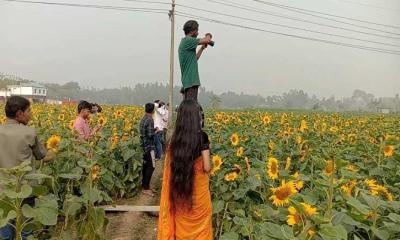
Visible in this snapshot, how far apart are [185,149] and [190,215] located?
0.47 m

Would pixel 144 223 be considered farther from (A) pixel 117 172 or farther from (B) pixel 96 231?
(B) pixel 96 231

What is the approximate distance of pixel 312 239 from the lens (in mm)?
1682

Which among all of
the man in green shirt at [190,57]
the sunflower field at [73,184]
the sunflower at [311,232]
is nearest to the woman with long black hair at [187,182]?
the sunflower field at [73,184]

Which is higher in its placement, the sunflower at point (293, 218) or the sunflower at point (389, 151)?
the sunflower at point (389, 151)

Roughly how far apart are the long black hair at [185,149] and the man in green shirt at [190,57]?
205cm

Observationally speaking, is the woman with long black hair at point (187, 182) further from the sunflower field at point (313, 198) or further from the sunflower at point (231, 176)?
the sunflower at point (231, 176)

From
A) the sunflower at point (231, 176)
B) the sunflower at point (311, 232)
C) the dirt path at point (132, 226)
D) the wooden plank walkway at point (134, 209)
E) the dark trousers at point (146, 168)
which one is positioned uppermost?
the sunflower at point (311, 232)

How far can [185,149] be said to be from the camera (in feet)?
10.3

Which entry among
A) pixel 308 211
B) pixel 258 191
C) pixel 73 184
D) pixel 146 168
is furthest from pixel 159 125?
pixel 308 211

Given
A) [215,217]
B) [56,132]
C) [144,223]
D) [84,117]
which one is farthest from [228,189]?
[56,132]

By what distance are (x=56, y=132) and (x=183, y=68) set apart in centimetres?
207

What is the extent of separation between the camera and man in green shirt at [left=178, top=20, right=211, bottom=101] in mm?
5168

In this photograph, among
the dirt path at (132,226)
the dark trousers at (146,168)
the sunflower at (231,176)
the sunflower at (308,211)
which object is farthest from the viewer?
the dark trousers at (146,168)

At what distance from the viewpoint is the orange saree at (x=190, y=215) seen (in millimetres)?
3221
